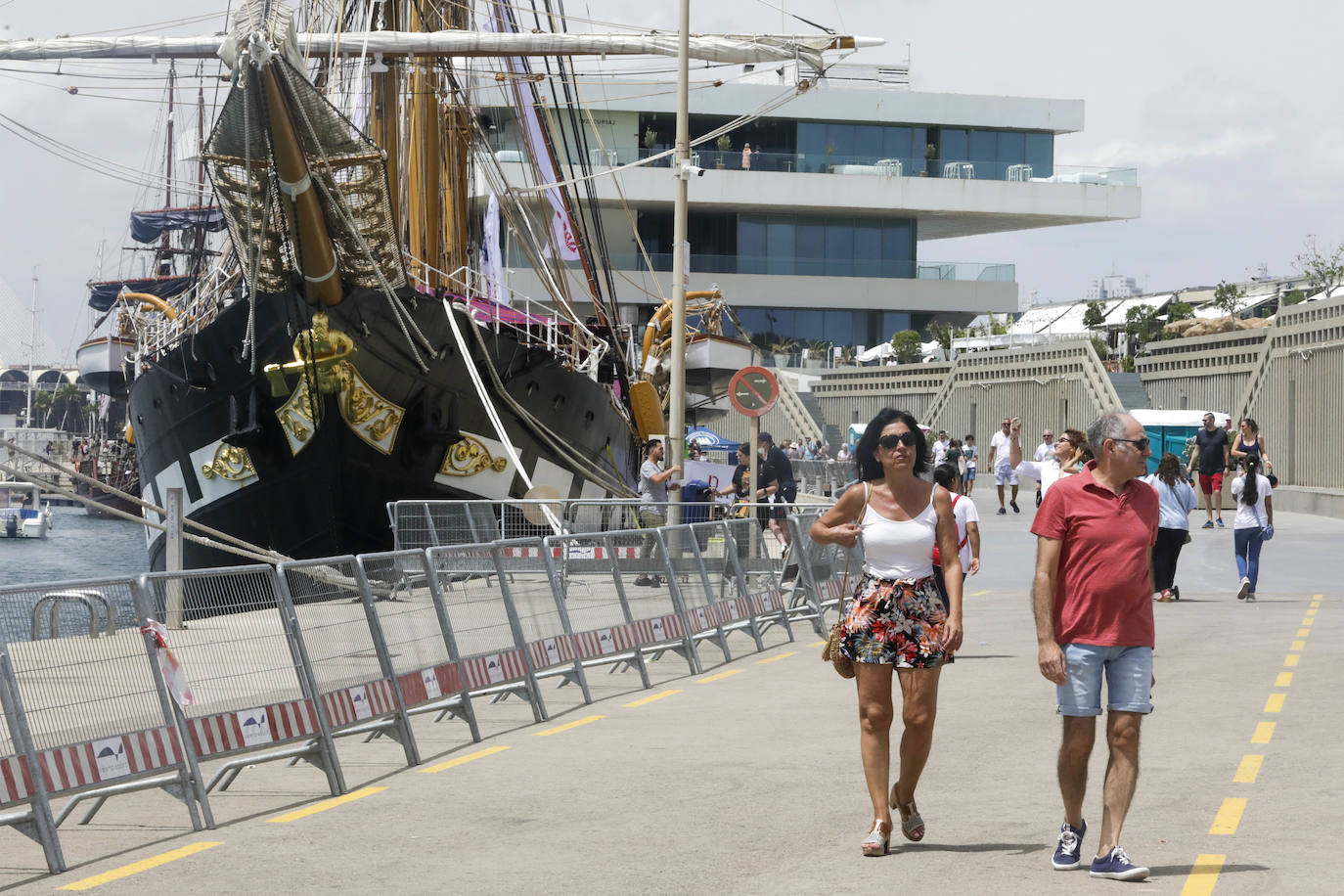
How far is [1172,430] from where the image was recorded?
42.7 meters

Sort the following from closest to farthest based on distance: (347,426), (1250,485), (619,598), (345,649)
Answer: (345,649)
(619,598)
(1250,485)
(347,426)

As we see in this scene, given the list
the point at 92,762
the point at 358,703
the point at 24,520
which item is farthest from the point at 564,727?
the point at 24,520

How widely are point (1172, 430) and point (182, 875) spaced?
38.0 meters

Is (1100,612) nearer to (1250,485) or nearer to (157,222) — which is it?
(1250,485)

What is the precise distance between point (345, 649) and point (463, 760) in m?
1.06

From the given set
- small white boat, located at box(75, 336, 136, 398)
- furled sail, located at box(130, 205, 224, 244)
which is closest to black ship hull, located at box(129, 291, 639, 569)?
small white boat, located at box(75, 336, 136, 398)

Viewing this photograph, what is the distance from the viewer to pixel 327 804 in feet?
29.5

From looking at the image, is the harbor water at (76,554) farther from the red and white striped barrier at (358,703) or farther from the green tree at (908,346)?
the red and white striped barrier at (358,703)

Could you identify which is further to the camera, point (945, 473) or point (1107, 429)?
point (945, 473)

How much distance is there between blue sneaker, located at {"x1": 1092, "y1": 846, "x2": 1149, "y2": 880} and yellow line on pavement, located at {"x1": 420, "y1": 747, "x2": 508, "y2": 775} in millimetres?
4271

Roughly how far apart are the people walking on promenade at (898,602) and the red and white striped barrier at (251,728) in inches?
117

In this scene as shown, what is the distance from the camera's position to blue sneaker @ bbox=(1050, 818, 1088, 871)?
23.0 feet

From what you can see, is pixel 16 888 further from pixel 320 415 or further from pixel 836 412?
pixel 836 412

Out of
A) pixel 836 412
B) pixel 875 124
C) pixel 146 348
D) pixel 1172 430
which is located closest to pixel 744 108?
pixel 875 124
